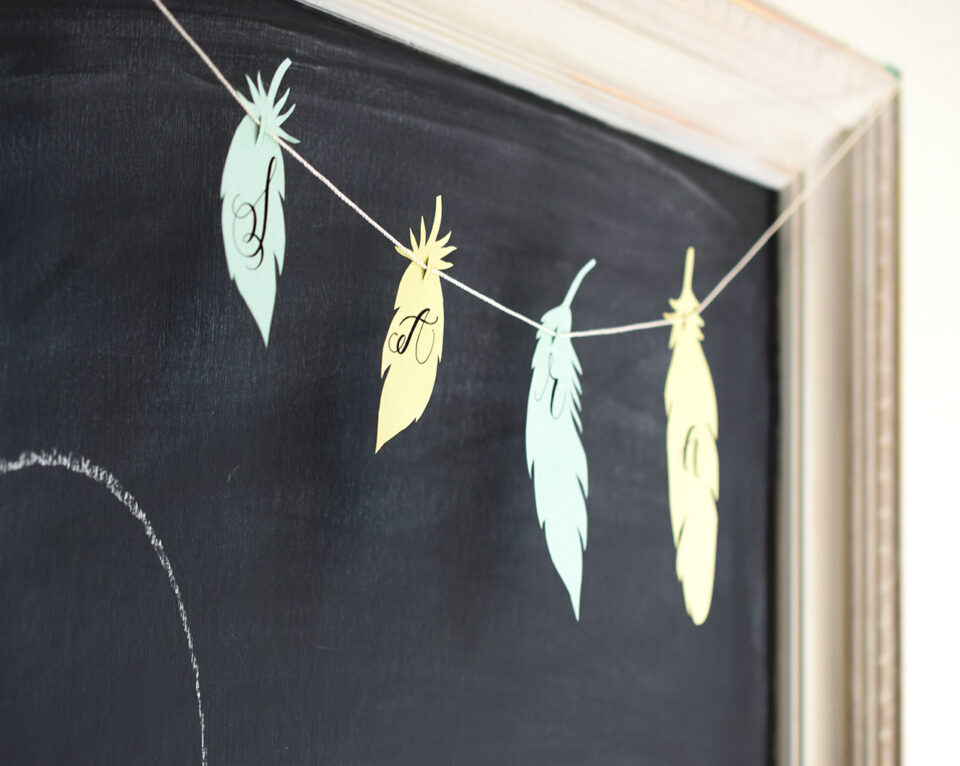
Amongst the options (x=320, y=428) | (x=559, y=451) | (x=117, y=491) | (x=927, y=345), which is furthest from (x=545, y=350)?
(x=927, y=345)

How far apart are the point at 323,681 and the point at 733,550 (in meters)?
0.46

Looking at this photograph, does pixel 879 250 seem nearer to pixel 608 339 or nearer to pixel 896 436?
pixel 896 436

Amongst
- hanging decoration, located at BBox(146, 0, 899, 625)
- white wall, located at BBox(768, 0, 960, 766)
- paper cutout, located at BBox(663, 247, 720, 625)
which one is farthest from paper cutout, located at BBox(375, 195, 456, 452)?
white wall, located at BBox(768, 0, 960, 766)

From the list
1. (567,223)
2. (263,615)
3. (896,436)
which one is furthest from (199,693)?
(896,436)

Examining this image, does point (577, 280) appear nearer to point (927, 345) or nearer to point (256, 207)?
point (256, 207)

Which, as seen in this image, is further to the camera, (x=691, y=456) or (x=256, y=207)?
(x=691, y=456)

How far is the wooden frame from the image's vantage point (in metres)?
0.83

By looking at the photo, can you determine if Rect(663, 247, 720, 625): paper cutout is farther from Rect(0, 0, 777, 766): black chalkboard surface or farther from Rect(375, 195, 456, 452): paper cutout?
Rect(375, 195, 456, 452): paper cutout

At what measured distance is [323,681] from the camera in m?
0.56

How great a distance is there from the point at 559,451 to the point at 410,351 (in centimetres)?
16

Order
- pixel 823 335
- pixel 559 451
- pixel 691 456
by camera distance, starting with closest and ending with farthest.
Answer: pixel 559 451 < pixel 691 456 < pixel 823 335

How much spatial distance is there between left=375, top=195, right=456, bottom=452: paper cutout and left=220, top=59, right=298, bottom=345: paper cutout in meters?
0.08

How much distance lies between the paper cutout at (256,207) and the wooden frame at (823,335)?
1.28 feet

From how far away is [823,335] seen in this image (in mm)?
943
